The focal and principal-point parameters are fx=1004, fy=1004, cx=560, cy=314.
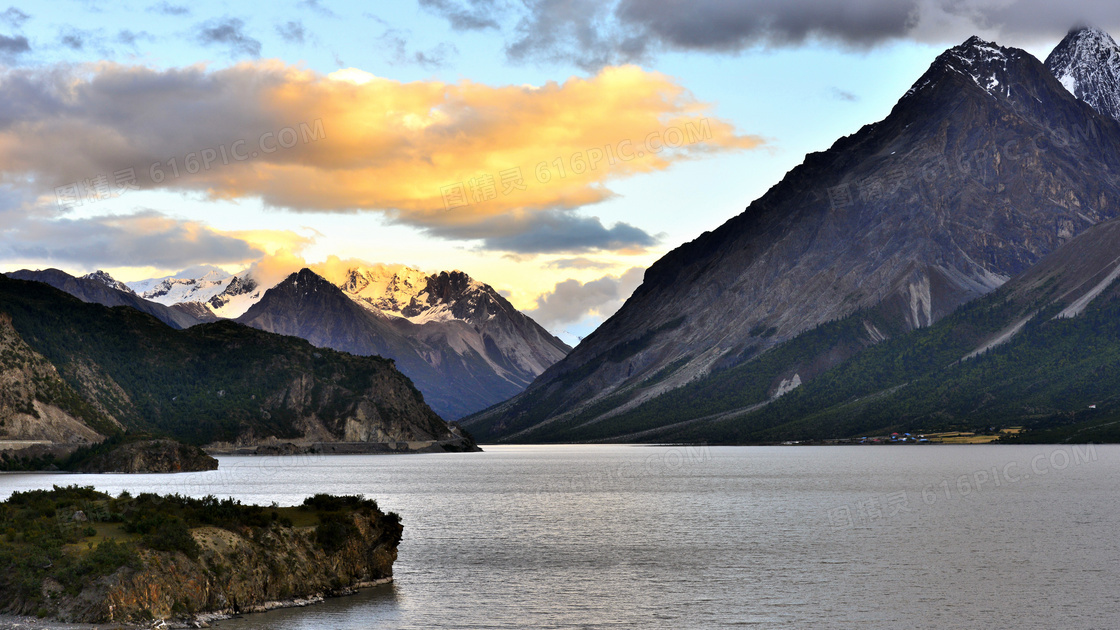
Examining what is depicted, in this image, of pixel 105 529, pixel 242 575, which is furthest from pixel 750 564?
pixel 105 529

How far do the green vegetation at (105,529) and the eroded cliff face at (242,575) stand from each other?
51 centimetres

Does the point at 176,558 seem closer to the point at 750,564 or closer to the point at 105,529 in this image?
the point at 105,529

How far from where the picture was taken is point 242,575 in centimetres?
6438

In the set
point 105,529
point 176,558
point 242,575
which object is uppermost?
point 105,529

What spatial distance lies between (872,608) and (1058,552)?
33.2 meters

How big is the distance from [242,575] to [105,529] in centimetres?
1017

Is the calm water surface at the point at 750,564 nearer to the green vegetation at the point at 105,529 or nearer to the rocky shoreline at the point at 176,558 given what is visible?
the rocky shoreline at the point at 176,558

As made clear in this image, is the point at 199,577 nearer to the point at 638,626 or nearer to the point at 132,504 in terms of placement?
the point at 132,504

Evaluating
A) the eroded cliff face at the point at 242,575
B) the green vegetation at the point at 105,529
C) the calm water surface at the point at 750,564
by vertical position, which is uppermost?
the green vegetation at the point at 105,529


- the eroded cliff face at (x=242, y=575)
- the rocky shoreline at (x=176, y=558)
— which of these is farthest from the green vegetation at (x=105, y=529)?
the eroded cliff face at (x=242, y=575)

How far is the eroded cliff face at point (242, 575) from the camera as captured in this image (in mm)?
57062

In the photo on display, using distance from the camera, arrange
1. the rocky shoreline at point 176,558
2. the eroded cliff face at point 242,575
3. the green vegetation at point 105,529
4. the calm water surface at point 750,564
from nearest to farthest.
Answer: the eroded cliff face at point 242,575 → the rocky shoreline at point 176,558 → the green vegetation at point 105,529 → the calm water surface at point 750,564

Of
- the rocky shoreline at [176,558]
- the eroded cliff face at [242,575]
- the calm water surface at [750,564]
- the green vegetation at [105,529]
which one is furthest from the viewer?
the calm water surface at [750,564]

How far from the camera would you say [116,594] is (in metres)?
56.8
